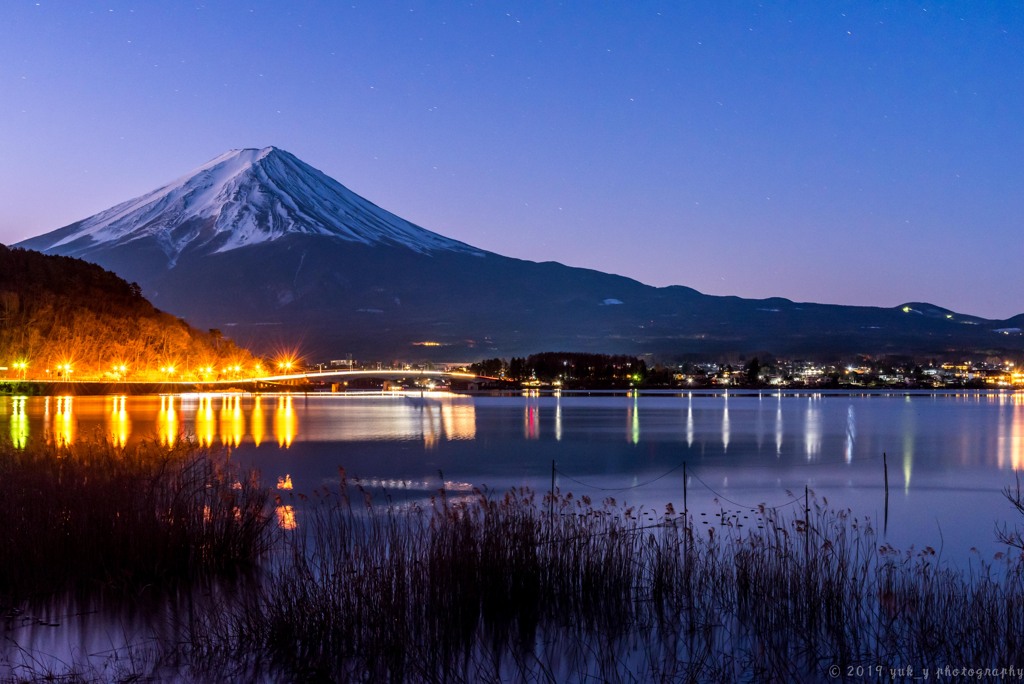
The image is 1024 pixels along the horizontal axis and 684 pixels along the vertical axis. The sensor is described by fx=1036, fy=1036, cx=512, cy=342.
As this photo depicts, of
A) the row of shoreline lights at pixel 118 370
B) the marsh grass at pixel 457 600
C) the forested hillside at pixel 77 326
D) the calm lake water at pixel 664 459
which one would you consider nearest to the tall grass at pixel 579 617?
the marsh grass at pixel 457 600

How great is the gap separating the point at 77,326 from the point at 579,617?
99.7m

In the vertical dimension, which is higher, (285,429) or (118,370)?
(118,370)

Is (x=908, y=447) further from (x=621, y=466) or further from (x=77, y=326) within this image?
(x=77, y=326)

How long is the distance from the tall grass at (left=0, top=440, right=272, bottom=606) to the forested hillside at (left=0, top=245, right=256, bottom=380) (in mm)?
87796

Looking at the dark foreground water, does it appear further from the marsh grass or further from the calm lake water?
the marsh grass

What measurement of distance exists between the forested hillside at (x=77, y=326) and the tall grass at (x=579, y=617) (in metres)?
92.0

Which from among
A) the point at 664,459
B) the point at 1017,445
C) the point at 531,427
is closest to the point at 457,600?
the point at 664,459

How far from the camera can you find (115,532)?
37.6 ft

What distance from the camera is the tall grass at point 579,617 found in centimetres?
858

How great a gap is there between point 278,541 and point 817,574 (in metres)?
6.92

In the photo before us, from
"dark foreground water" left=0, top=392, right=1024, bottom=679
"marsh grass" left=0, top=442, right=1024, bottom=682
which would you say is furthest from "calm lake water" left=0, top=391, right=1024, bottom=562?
"marsh grass" left=0, top=442, right=1024, bottom=682

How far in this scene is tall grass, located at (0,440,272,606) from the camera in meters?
10.8

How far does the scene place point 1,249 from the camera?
101875 millimetres

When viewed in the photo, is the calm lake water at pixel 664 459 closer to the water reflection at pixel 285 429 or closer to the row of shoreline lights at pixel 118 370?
the water reflection at pixel 285 429
